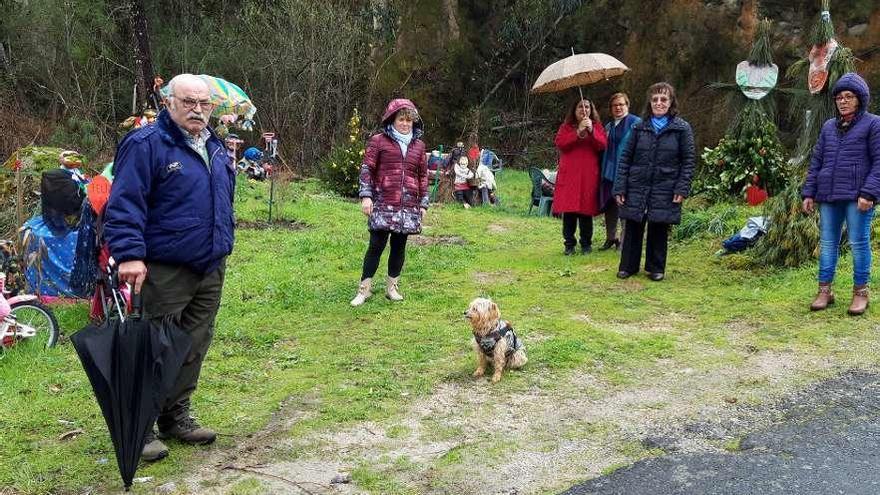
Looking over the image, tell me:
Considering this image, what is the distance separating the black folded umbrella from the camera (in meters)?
3.20

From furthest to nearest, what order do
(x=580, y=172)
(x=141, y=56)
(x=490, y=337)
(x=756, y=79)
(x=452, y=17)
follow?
(x=452, y=17)
(x=141, y=56)
(x=756, y=79)
(x=580, y=172)
(x=490, y=337)

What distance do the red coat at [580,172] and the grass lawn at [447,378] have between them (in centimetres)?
65

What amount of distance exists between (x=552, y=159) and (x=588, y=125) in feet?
47.1

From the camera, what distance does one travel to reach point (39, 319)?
5.56m

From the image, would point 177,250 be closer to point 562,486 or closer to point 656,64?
point 562,486

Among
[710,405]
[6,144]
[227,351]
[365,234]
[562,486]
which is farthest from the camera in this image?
[6,144]

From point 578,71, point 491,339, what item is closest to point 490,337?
point 491,339

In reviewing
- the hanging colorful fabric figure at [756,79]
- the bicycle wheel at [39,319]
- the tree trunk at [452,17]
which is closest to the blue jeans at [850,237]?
the hanging colorful fabric figure at [756,79]

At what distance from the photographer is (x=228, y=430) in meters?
3.97

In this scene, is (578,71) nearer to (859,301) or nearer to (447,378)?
(859,301)

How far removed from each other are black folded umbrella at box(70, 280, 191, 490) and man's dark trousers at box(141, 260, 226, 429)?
9.3 inches

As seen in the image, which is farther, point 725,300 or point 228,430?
point 725,300

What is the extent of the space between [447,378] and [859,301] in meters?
3.13

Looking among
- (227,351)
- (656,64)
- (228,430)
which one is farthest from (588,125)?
(656,64)
